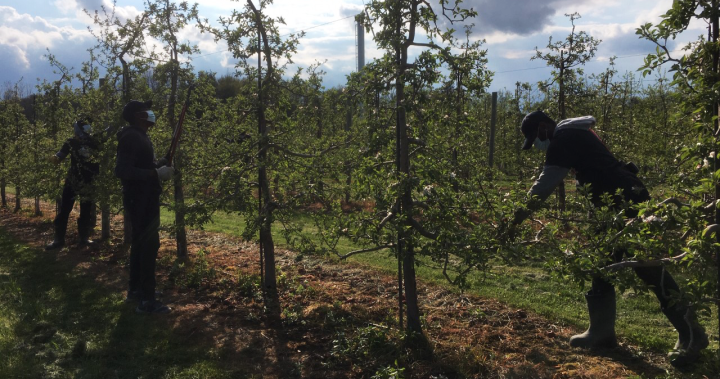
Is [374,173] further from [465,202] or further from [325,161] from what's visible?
[325,161]

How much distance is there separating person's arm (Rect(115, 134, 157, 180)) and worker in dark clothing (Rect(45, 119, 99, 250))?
7.39 ft

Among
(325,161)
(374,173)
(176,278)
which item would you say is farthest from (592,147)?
(176,278)

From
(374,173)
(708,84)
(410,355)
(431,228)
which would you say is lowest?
(410,355)

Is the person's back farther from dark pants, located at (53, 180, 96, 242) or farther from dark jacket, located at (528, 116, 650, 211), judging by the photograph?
dark pants, located at (53, 180, 96, 242)

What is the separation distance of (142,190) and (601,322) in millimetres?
4610

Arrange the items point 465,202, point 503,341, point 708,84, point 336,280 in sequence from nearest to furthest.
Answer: point 708,84
point 465,202
point 503,341
point 336,280

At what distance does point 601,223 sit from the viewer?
2633mm

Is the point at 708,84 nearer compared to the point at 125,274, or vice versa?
the point at 708,84

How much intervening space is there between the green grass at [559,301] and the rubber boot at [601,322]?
0.69ft

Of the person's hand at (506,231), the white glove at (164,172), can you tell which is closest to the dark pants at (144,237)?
the white glove at (164,172)

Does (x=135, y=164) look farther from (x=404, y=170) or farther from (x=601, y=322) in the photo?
(x=601, y=322)

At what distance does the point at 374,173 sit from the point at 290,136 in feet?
5.54

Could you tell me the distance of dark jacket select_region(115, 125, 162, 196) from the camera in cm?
521

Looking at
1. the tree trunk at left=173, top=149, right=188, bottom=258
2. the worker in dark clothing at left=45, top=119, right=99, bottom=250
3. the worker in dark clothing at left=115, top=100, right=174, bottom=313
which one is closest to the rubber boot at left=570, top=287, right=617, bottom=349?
the tree trunk at left=173, top=149, right=188, bottom=258
